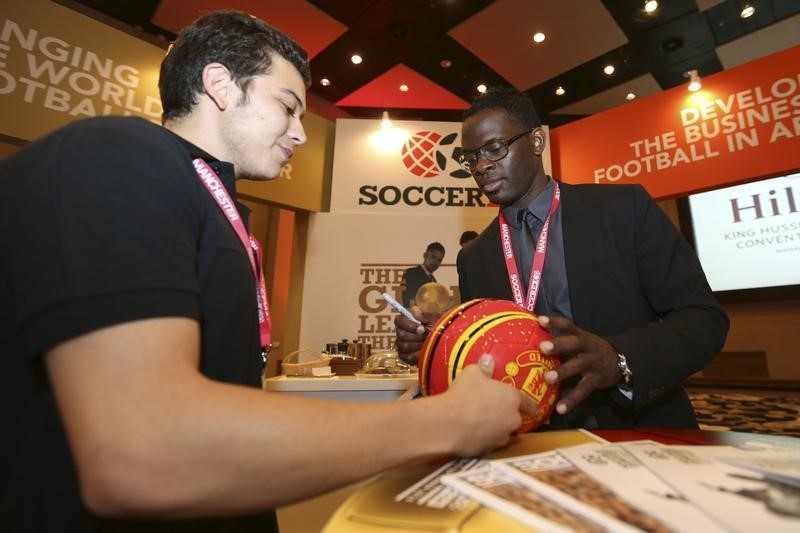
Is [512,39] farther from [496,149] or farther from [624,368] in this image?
[624,368]

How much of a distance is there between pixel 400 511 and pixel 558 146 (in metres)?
4.86

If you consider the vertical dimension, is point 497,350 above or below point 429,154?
below

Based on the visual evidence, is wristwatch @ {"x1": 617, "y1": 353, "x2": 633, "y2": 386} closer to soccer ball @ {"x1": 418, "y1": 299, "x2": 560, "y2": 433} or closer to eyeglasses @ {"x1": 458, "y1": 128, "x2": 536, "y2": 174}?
soccer ball @ {"x1": 418, "y1": 299, "x2": 560, "y2": 433}

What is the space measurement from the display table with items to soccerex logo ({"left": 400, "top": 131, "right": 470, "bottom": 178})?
4249 millimetres

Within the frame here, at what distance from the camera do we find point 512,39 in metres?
5.50

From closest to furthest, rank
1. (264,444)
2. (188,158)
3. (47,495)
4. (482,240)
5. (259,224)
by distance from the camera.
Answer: (264,444) → (47,495) → (188,158) → (482,240) → (259,224)

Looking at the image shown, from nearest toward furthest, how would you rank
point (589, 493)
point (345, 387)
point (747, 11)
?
1. point (589, 493)
2. point (345, 387)
3. point (747, 11)

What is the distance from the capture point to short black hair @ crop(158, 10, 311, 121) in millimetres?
1202

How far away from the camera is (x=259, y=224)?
775cm

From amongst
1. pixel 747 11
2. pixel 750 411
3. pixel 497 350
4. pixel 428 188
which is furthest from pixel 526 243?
pixel 747 11

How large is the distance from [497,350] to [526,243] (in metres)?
0.94

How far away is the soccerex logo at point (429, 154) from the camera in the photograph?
489 cm

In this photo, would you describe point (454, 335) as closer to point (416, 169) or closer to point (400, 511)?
point (400, 511)

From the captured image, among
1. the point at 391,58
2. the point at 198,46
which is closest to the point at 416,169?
the point at 391,58
